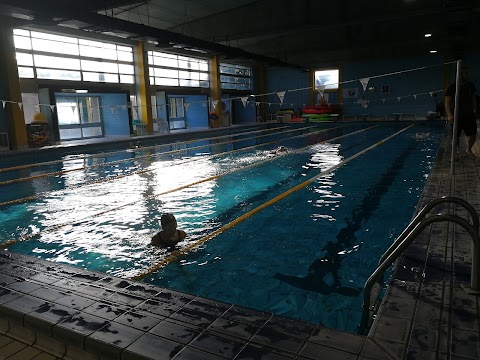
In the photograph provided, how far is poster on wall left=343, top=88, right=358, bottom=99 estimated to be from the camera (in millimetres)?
29297

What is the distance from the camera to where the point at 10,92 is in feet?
48.3

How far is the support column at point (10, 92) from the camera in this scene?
14453 millimetres

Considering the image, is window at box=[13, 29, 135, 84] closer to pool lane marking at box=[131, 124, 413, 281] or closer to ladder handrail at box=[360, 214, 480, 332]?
pool lane marking at box=[131, 124, 413, 281]

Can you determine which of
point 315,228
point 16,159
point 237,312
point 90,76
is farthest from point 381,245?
point 90,76

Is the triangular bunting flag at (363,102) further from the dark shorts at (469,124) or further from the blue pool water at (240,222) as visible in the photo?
the dark shorts at (469,124)

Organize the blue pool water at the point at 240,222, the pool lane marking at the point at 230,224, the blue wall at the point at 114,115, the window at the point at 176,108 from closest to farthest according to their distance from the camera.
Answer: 1. the blue pool water at the point at 240,222
2. the pool lane marking at the point at 230,224
3. the blue wall at the point at 114,115
4. the window at the point at 176,108

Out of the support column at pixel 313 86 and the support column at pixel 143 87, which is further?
the support column at pixel 313 86

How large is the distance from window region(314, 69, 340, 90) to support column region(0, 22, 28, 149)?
848 inches

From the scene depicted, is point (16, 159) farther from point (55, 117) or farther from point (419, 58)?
point (419, 58)

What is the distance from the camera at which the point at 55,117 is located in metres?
17.2

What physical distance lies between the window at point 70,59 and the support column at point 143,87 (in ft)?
1.29

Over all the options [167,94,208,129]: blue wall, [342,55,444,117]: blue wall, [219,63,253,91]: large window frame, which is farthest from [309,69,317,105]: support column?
[167,94,208,129]: blue wall

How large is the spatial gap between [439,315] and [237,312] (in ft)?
3.86

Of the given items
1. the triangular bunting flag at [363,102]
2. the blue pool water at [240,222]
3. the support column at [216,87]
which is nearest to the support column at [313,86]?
the triangular bunting flag at [363,102]
